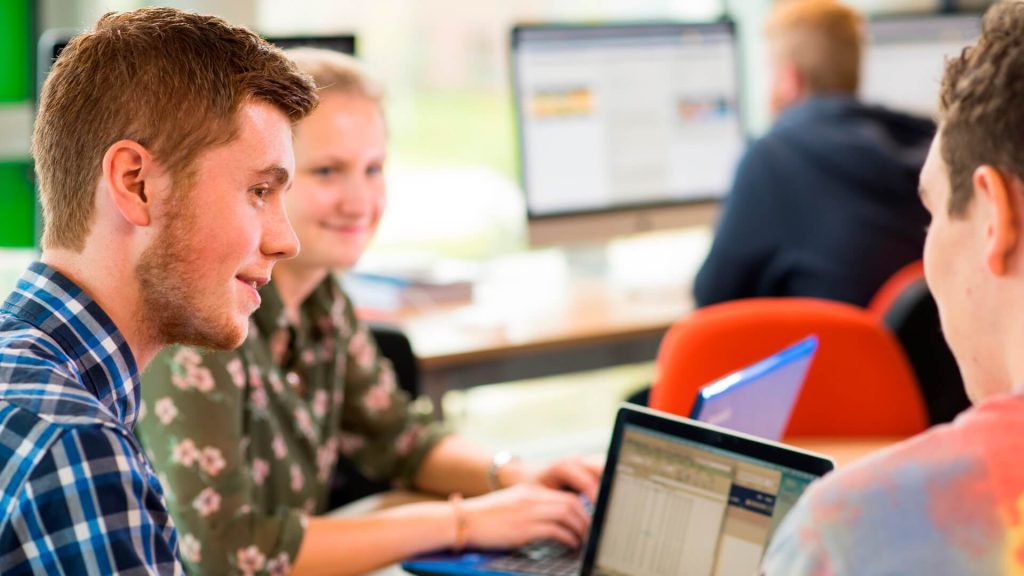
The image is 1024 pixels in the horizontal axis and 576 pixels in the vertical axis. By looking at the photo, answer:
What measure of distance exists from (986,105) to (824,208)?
7.14 feet

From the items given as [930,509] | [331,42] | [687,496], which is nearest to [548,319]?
[331,42]

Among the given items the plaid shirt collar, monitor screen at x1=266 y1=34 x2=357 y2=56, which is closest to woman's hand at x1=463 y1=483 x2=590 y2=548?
the plaid shirt collar

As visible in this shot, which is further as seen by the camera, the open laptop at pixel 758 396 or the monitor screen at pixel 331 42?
the monitor screen at pixel 331 42

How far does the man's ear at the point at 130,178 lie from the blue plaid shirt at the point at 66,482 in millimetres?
135

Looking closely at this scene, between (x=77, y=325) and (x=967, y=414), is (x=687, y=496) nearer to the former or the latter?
(x=967, y=414)

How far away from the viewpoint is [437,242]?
409 cm

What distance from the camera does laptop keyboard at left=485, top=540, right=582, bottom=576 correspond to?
153cm

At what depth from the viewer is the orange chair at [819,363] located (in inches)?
82.4

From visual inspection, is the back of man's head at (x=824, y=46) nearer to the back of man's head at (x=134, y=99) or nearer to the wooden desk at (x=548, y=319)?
the wooden desk at (x=548, y=319)

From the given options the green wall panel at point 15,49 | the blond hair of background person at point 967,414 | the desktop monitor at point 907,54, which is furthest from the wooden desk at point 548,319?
the blond hair of background person at point 967,414

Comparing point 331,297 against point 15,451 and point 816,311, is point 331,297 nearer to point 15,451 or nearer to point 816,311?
point 816,311

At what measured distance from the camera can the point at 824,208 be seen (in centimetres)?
306

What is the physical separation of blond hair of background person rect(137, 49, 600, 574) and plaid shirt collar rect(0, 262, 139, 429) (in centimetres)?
42

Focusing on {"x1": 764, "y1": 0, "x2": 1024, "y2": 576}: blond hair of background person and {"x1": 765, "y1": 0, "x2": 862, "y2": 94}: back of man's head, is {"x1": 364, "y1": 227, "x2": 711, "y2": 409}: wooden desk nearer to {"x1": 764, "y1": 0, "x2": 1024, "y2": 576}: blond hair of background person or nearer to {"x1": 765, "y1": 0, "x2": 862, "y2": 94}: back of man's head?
{"x1": 765, "y1": 0, "x2": 862, "y2": 94}: back of man's head
